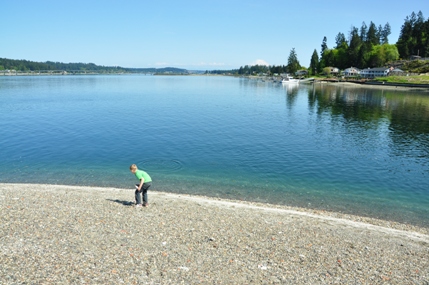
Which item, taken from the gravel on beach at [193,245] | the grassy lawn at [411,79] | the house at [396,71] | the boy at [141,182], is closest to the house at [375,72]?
the house at [396,71]

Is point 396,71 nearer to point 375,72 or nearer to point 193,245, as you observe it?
point 375,72

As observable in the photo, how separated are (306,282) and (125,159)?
24.9 m

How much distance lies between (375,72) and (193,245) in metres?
195

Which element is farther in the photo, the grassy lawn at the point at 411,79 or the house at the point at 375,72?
the house at the point at 375,72

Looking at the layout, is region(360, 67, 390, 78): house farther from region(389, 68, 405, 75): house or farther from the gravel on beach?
the gravel on beach

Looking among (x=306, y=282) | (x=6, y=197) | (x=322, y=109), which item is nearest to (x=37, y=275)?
(x=306, y=282)

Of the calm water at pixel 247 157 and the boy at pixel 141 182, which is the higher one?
the boy at pixel 141 182

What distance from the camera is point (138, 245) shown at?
12938mm

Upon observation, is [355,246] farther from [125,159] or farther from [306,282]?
[125,159]

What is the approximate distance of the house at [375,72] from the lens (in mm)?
171087

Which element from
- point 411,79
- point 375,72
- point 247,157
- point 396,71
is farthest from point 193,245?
point 375,72

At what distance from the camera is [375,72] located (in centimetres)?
17712

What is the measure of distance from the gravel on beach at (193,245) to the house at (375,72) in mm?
180020

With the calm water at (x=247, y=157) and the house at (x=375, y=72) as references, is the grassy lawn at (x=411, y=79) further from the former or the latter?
the calm water at (x=247, y=157)
